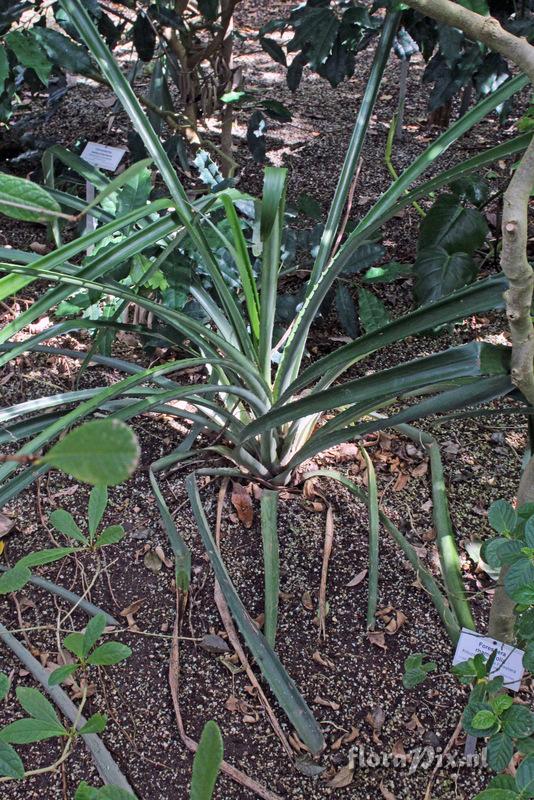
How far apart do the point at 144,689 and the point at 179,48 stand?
1.46m

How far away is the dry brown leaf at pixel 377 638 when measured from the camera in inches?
44.4

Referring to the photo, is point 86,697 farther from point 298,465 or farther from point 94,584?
point 298,465

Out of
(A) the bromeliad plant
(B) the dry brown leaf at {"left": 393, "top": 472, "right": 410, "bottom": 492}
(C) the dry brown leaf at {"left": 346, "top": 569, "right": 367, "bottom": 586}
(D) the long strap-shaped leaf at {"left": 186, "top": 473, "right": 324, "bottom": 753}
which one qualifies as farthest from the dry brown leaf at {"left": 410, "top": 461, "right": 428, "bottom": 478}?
(D) the long strap-shaped leaf at {"left": 186, "top": 473, "right": 324, "bottom": 753}

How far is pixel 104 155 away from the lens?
169 centimetres

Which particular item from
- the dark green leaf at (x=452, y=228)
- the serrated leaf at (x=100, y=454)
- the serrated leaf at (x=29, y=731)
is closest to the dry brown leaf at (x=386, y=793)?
the serrated leaf at (x=29, y=731)

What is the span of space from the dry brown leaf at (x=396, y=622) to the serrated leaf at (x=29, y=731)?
0.51m

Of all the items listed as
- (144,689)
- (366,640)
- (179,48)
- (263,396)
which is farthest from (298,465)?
(179,48)

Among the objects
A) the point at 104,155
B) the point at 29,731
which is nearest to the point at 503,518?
the point at 29,731

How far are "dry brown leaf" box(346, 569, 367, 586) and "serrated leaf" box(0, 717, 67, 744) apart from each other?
0.51 m

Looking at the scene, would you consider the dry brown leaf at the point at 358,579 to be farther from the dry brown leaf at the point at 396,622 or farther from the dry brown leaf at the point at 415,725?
the dry brown leaf at the point at 415,725

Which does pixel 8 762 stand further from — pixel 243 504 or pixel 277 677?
pixel 243 504

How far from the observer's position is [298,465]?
127cm

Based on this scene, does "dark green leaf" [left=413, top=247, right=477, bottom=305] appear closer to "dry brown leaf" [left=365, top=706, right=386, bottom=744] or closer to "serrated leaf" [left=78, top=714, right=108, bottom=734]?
"dry brown leaf" [left=365, top=706, right=386, bottom=744]

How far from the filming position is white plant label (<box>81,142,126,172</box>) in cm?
167
